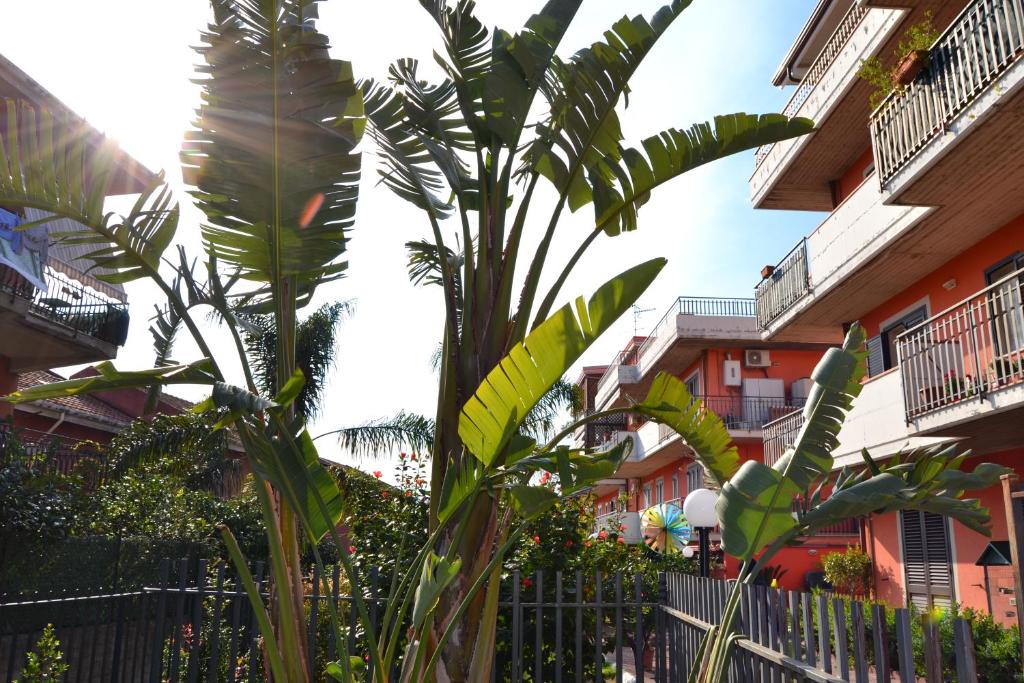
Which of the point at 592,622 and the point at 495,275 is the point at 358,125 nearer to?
the point at 495,275

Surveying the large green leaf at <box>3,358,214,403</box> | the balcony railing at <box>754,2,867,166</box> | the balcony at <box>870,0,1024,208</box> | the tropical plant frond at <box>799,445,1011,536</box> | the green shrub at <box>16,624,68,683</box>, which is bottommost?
the green shrub at <box>16,624,68,683</box>

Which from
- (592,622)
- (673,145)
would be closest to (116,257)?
(673,145)

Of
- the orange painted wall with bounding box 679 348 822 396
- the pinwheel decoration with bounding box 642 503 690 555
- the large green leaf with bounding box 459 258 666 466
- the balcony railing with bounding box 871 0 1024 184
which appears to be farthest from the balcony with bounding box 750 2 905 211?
the large green leaf with bounding box 459 258 666 466

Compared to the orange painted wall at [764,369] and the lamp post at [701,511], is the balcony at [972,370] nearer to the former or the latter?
the lamp post at [701,511]

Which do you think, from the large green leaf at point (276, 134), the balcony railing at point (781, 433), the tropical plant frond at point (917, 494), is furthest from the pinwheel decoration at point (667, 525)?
the large green leaf at point (276, 134)

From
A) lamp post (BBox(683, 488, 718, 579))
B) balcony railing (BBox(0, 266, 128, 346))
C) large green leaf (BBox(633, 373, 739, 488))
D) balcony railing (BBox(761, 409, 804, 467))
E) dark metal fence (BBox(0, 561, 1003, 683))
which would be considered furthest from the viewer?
balcony railing (BBox(761, 409, 804, 467))

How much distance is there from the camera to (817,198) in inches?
664

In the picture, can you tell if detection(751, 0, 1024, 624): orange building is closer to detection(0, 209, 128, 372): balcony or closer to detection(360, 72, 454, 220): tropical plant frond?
detection(360, 72, 454, 220): tropical plant frond

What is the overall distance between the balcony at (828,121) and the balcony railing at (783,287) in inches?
53.6

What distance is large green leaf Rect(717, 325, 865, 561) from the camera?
3566 millimetres

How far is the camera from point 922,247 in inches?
489

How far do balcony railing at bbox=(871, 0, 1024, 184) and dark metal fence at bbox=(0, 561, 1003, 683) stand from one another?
638cm

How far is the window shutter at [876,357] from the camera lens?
48.7 ft

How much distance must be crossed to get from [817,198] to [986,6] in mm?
7585
